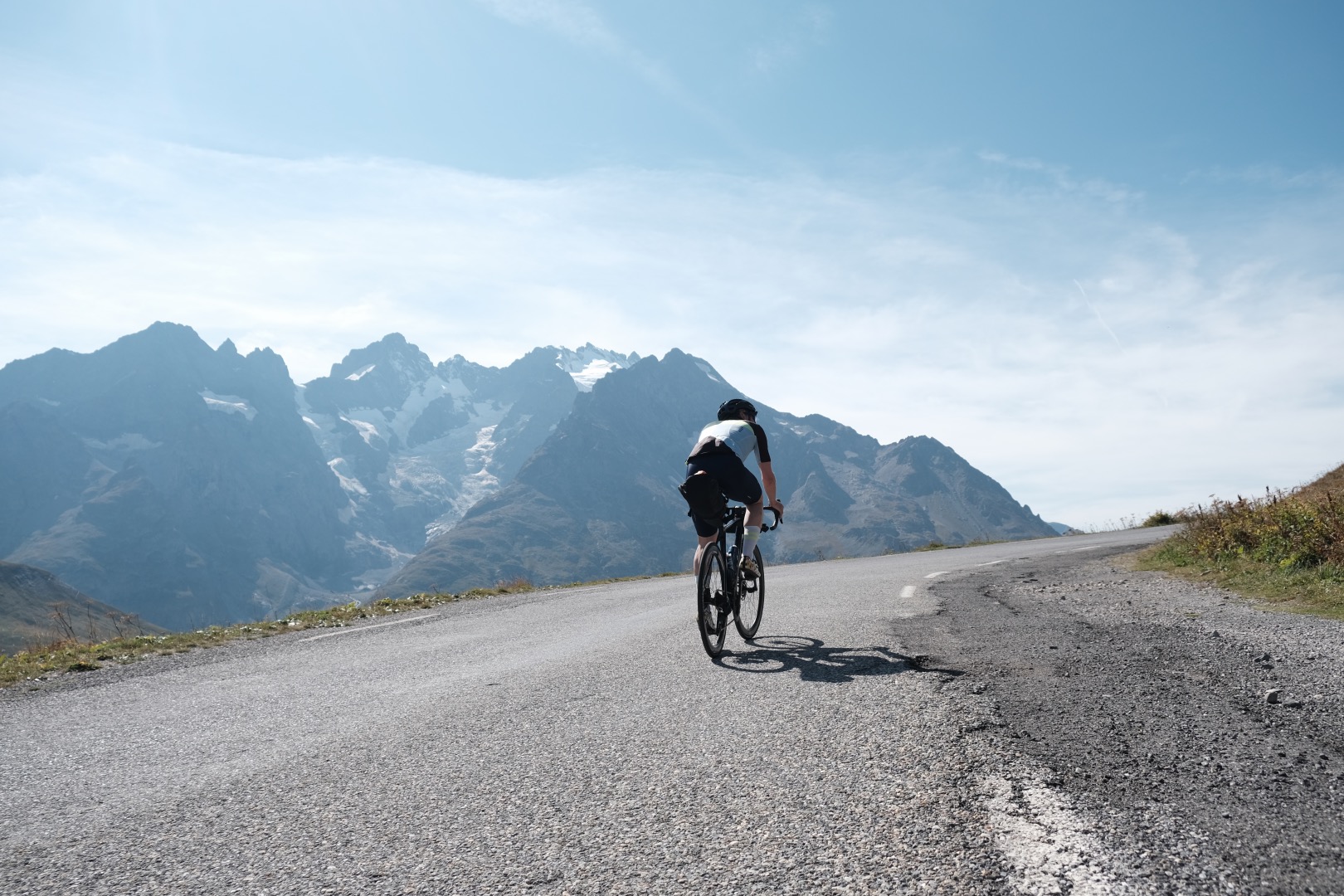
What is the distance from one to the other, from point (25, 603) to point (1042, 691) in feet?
611

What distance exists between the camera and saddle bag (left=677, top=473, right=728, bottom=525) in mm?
7023

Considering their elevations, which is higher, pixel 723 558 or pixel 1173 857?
pixel 723 558

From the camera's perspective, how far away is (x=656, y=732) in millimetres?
4199

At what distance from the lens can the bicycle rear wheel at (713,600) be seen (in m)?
6.49

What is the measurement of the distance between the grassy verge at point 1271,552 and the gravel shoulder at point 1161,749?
84.4 inches

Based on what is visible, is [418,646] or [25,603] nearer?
[418,646]

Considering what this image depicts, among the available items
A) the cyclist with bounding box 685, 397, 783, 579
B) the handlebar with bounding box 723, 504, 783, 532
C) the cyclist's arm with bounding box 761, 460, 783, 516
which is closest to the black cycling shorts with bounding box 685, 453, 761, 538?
the cyclist with bounding box 685, 397, 783, 579

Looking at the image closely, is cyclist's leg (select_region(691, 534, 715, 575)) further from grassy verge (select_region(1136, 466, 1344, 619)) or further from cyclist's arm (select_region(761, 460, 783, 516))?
grassy verge (select_region(1136, 466, 1344, 619))

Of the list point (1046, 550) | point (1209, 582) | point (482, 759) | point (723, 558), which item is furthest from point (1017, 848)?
point (1046, 550)

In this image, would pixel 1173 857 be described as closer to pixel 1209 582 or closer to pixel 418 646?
pixel 418 646

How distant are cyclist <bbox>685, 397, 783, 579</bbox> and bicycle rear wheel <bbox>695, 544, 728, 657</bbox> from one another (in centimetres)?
11

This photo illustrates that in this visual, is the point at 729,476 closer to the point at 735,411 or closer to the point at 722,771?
the point at 735,411

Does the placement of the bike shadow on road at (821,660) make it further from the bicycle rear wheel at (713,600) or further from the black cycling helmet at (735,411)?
the black cycling helmet at (735,411)

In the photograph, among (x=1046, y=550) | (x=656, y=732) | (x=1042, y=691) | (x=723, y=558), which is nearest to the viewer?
(x=656, y=732)
